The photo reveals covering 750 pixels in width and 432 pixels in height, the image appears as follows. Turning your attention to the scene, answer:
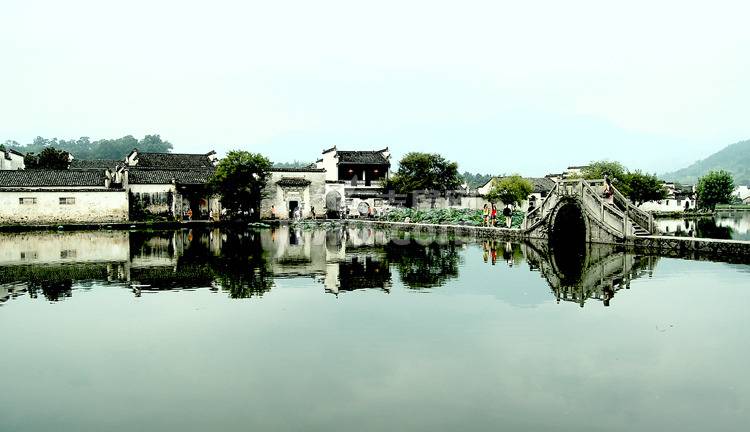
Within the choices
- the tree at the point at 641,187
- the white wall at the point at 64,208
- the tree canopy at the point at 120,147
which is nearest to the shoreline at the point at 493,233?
the white wall at the point at 64,208

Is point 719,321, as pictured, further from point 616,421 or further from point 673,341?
point 616,421

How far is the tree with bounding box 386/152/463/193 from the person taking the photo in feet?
182

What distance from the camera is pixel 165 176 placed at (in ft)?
155

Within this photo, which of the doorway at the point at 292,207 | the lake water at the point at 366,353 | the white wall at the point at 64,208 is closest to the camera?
the lake water at the point at 366,353

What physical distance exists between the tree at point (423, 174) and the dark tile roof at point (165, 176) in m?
16.6

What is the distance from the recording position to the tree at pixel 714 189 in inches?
3105

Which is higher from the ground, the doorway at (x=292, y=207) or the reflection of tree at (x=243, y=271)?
the doorway at (x=292, y=207)

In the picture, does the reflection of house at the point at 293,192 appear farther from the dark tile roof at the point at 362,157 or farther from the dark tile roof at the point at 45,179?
the dark tile roof at the point at 45,179

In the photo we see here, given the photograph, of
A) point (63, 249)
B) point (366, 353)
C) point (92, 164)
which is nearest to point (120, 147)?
point (92, 164)

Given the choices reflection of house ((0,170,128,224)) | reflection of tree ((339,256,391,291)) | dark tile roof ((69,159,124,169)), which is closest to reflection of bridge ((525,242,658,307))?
reflection of tree ((339,256,391,291))

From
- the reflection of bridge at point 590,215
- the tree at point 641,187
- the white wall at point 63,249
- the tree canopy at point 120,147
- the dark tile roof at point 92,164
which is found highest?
the tree canopy at point 120,147

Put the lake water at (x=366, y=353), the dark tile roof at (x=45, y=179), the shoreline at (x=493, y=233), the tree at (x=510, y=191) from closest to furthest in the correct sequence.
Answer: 1. the lake water at (x=366, y=353)
2. the shoreline at (x=493, y=233)
3. the dark tile roof at (x=45, y=179)
4. the tree at (x=510, y=191)

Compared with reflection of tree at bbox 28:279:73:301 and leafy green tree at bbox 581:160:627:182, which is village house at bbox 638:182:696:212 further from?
reflection of tree at bbox 28:279:73:301

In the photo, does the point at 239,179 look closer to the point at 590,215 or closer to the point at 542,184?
the point at 590,215
